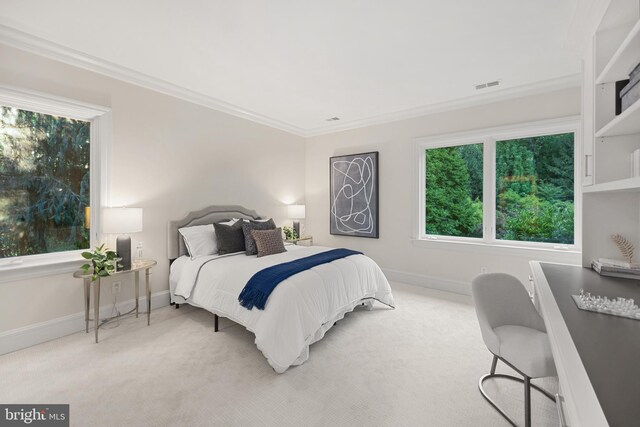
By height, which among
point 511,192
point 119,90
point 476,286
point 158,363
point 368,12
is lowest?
point 158,363

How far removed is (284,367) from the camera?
7.02 ft

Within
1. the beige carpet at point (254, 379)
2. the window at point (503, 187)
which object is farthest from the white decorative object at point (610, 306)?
the window at point (503, 187)

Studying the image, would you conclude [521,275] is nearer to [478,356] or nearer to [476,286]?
[478,356]

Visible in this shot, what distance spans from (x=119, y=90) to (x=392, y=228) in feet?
13.6

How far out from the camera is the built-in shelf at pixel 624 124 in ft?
4.65

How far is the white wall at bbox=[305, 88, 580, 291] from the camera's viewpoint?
11.6 ft

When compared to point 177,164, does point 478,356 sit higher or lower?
lower

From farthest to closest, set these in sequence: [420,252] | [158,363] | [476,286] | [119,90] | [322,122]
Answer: [322,122], [420,252], [119,90], [158,363], [476,286]

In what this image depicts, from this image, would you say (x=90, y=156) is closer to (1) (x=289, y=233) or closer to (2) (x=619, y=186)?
(1) (x=289, y=233)

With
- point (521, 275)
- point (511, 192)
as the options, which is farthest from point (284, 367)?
point (511, 192)

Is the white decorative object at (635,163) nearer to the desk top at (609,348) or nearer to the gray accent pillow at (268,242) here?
the desk top at (609,348)

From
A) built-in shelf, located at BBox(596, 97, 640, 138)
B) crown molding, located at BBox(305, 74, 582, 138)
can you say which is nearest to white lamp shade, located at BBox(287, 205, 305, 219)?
crown molding, located at BBox(305, 74, 582, 138)

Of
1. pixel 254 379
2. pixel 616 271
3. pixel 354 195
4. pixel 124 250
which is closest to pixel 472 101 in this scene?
pixel 354 195

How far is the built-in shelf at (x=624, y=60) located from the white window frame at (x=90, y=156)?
4.20 meters
